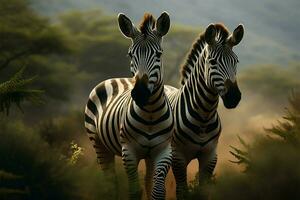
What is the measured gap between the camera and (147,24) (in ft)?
27.9

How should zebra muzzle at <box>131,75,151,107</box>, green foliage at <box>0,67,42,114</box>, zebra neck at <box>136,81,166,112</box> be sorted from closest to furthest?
green foliage at <box>0,67,42,114</box> < zebra muzzle at <box>131,75,151,107</box> < zebra neck at <box>136,81,166,112</box>

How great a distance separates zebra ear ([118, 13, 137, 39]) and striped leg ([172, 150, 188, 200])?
1775 millimetres

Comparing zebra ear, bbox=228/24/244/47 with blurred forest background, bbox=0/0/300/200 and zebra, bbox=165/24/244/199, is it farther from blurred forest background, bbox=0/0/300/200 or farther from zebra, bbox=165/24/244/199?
blurred forest background, bbox=0/0/300/200

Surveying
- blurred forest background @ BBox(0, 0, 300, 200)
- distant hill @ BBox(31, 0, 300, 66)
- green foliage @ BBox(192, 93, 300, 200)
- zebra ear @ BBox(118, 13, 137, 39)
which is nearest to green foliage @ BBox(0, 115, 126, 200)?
blurred forest background @ BBox(0, 0, 300, 200)

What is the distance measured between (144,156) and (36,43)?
1931cm

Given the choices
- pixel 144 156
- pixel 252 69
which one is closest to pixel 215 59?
pixel 144 156

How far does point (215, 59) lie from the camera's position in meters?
9.13

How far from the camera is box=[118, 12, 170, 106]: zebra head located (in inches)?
315

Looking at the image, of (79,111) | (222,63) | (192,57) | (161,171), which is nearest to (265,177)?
(161,171)

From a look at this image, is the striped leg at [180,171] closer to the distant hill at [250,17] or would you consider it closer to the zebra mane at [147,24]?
the zebra mane at [147,24]

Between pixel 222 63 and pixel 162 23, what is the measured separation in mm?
983

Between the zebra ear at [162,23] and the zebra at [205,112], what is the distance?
0.89m

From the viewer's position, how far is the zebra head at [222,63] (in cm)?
881

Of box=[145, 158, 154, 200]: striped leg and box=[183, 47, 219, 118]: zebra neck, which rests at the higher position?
box=[183, 47, 219, 118]: zebra neck
